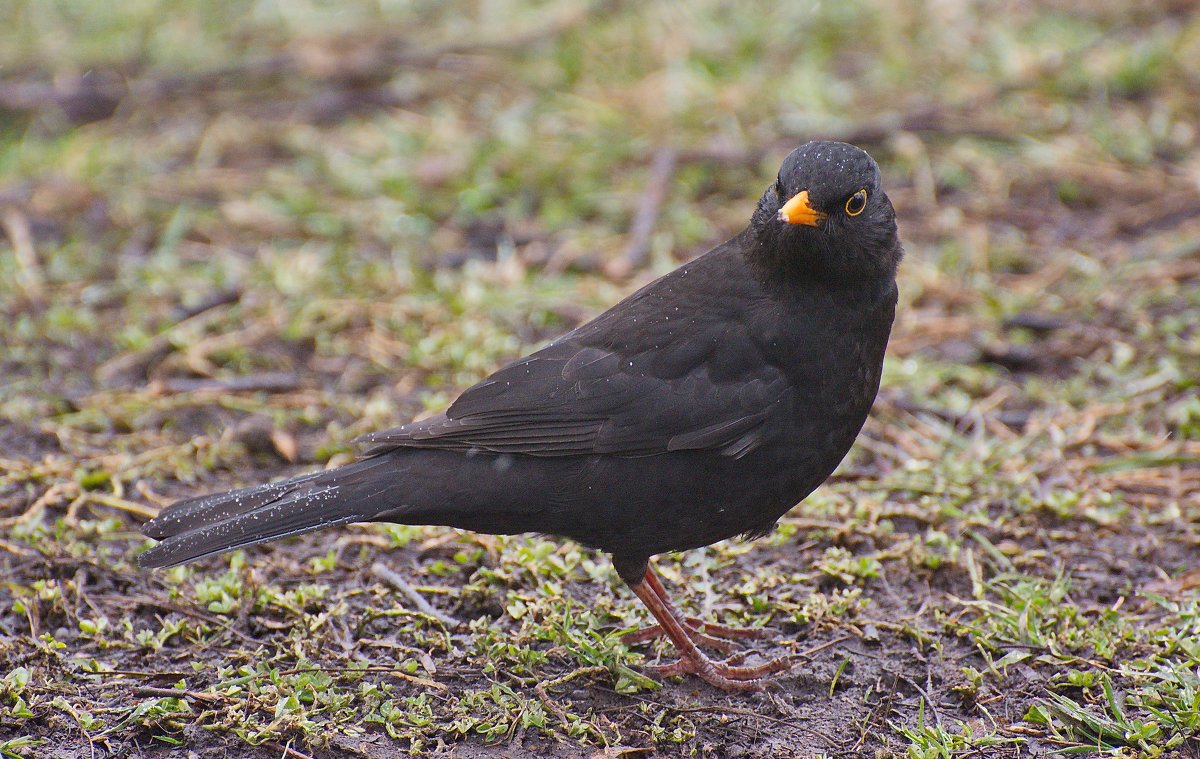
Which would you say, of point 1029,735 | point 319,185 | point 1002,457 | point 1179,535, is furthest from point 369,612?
point 319,185

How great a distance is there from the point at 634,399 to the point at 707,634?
34.4 inches

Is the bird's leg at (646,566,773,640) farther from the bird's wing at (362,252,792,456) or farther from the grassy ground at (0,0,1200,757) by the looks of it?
the bird's wing at (362,252,792,456)

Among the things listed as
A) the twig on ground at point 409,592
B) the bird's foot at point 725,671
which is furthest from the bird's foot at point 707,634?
the twig on ground at point 409,592

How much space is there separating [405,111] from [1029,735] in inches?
252

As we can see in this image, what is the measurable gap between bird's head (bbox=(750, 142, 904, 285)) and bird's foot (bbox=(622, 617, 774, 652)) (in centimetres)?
122

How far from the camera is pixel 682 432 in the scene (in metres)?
4.03

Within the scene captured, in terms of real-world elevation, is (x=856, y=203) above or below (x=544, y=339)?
above

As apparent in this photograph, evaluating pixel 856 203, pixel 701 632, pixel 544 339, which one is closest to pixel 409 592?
pixel 701 632

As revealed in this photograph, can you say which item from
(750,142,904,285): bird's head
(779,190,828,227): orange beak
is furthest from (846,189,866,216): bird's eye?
(779,190,828,227): orange beak

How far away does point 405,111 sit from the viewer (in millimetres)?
8820

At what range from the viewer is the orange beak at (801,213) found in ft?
13.0

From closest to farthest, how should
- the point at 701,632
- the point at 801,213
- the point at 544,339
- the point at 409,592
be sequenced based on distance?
the point at 801,213 < the point at 701,632 < the point at 409,592 < the point at 544,339

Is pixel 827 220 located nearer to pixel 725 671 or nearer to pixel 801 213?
pixel 801 213

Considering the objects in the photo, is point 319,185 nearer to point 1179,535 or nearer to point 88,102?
point 88,102
